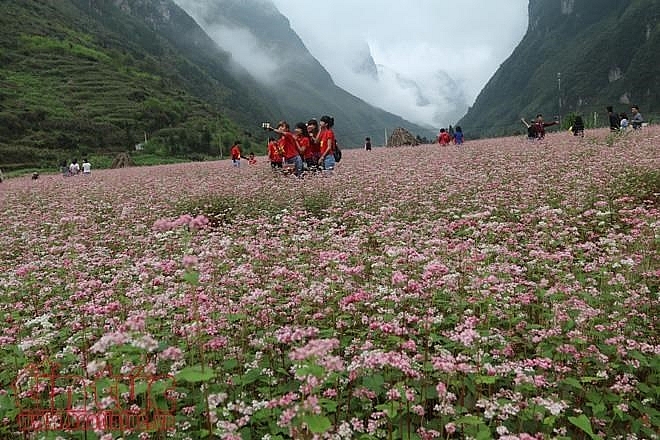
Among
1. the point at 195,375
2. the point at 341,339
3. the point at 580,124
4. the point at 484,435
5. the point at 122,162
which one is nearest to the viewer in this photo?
the point at 195,375

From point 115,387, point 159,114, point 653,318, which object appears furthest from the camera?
point 159,114

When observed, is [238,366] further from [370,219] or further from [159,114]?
[159,114]

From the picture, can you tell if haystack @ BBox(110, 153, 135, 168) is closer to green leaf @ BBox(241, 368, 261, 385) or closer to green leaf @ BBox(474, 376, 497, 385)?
green leaf @ BBox(241, 368, 261, 385)

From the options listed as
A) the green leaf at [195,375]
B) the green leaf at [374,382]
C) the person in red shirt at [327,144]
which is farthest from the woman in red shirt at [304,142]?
the green leaf at [195,375]

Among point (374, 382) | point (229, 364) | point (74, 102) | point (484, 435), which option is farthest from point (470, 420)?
point (74, 102)

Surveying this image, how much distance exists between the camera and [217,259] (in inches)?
226

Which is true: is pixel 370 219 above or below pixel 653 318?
above

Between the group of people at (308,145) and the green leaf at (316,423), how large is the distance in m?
11.9

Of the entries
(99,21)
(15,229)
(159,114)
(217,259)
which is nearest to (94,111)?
(159,114)

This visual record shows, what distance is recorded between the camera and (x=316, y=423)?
7.68 ft

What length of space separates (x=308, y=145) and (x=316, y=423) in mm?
13358

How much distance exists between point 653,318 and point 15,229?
1122cm

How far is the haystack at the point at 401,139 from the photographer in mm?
43312

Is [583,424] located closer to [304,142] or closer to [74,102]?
[304,142]
